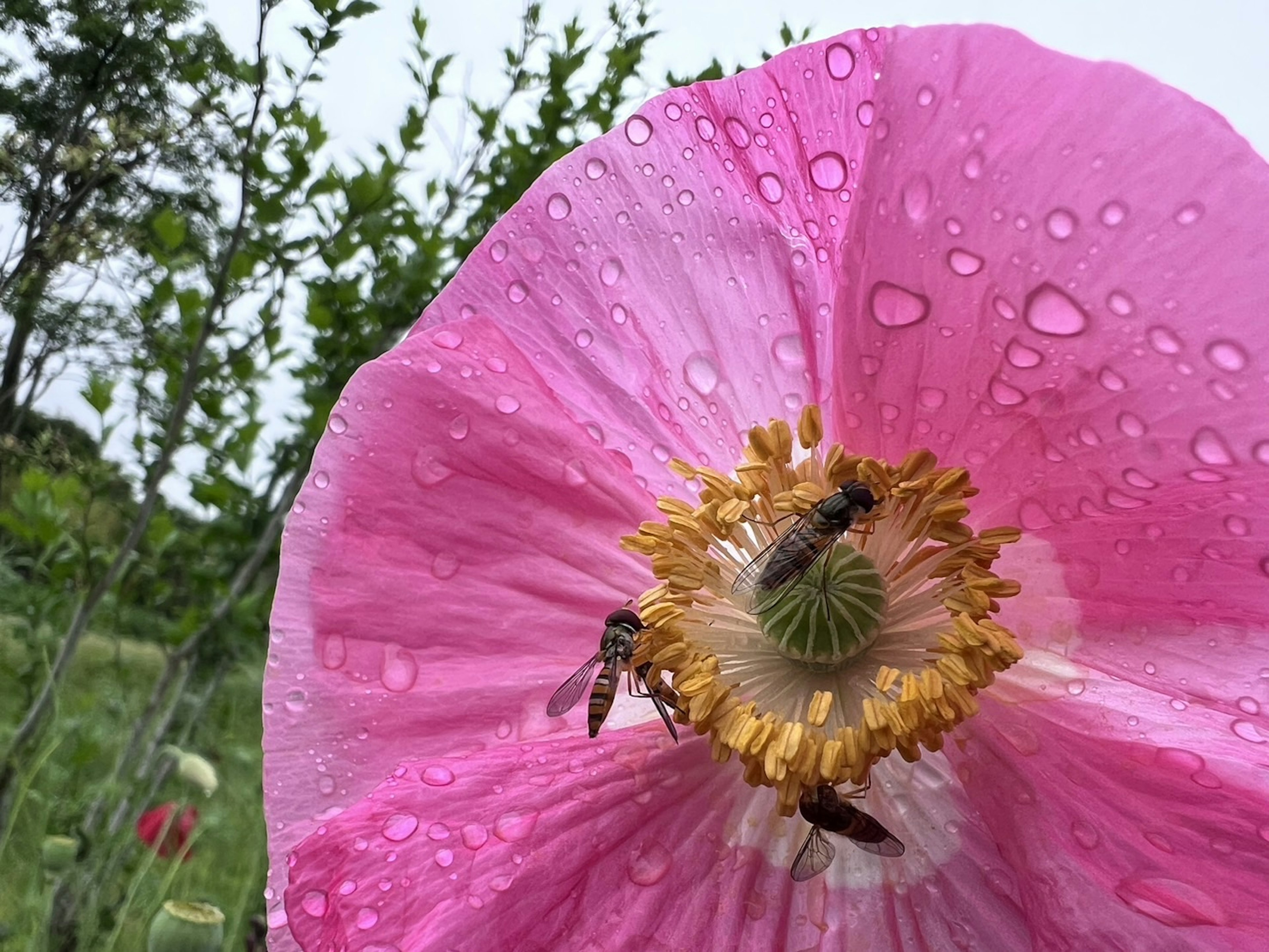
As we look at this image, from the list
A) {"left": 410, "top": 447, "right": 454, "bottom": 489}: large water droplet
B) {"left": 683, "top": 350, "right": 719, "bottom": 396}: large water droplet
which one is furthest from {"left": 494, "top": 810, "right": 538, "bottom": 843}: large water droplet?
{"left": 683, "top": 350, "right": 719, "bottom": 396}: large water droplet

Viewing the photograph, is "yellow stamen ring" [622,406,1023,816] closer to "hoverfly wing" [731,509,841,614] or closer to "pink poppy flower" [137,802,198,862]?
"hoverfly wing" [731,509,841,614]

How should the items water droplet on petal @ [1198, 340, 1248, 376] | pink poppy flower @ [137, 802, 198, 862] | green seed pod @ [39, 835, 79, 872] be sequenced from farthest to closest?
pink poppy flower @ [137, 802, 198, 862]
green seed pod @ [39, 835, 79, 872]
water droplet on petal @ [1198, 340, 1248, 376]

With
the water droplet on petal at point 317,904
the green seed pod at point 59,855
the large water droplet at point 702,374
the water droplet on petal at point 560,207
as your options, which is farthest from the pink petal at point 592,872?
the green seed pod at point 59,855

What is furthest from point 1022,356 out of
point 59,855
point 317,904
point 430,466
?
point 59,855

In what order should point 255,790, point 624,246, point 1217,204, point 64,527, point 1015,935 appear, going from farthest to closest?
1. point 255,790
2. point 64,527
3. point 624,246
4. point 1015,935
5. point 1217,204

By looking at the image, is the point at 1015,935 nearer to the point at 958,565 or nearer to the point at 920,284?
the point at 958,565

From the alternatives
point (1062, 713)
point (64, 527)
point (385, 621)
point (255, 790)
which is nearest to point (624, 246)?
point (385, 621)
